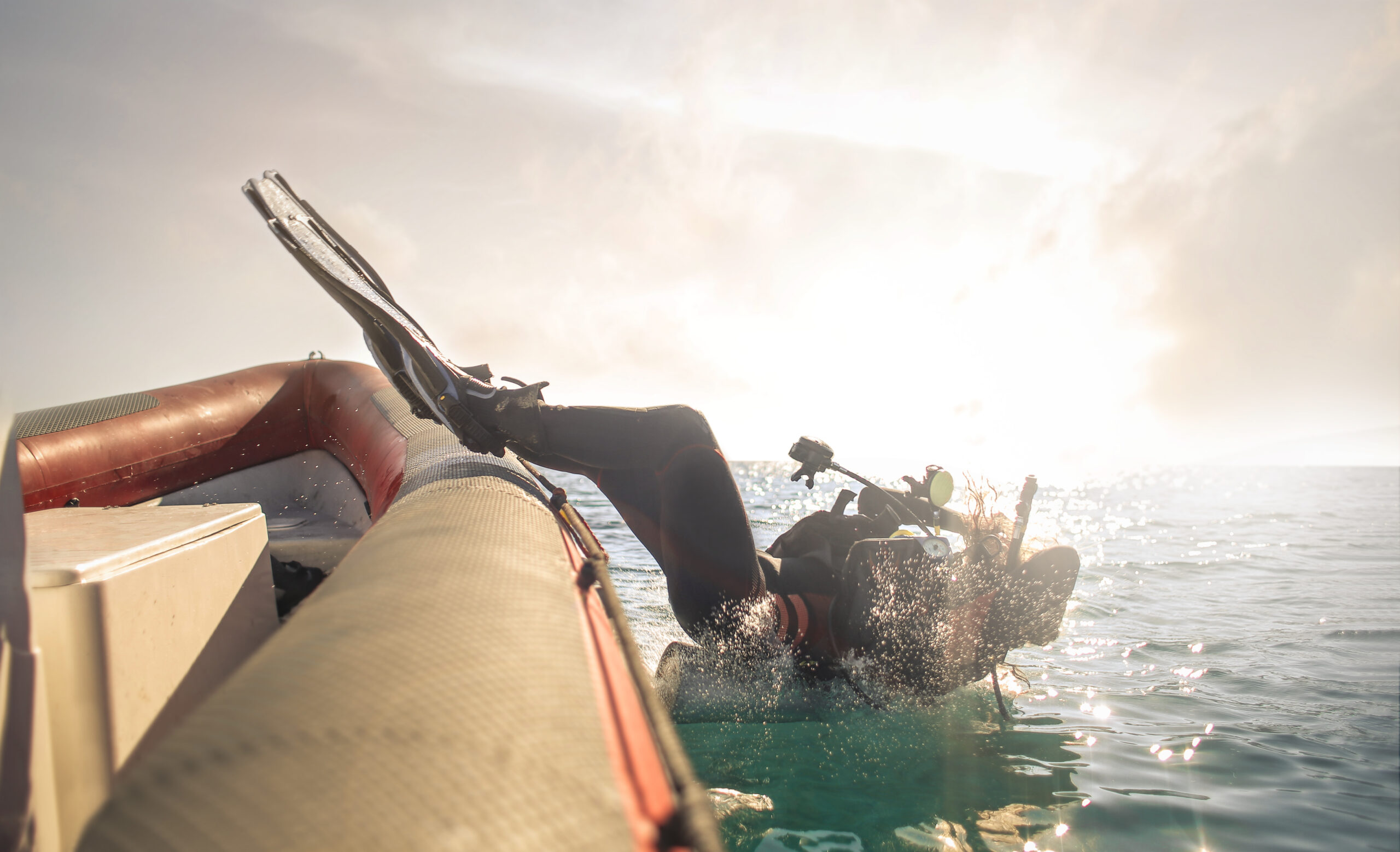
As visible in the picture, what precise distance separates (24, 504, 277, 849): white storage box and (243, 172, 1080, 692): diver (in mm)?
954

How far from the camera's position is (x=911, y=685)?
2.73 m

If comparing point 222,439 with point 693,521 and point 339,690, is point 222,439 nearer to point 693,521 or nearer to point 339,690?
point 693,521

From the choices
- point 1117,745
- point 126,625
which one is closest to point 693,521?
point 126,625

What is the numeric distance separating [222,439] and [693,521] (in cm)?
298

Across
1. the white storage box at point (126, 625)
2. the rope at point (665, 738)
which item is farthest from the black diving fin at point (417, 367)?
the rope at point (665, 738)

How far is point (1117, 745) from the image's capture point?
8.46ft

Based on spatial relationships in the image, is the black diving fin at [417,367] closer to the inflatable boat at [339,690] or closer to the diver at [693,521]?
the diver at [693,521]

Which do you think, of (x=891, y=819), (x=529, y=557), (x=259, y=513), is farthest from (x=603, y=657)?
(x=891, y=819)

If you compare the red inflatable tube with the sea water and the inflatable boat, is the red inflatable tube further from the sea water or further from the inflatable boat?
the sea water

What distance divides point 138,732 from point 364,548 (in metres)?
0.42

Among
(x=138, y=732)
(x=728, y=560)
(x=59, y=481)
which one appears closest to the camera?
(x=138, y=732)

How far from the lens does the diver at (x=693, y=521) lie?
7.75ft

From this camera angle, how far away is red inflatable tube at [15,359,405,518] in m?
2.91

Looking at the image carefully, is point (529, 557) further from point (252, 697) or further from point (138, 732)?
point (138, 732)
